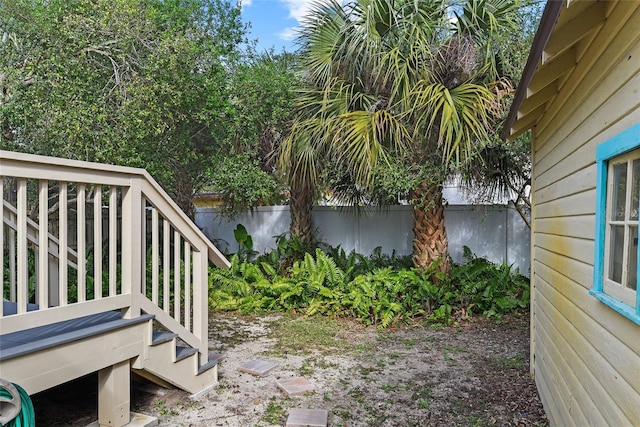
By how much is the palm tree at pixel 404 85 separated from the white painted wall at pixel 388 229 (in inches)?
82.9

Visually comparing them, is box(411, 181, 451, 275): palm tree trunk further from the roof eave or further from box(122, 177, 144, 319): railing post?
box(122, 177, 144, 319): railing post

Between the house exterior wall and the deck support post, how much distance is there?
2804mm

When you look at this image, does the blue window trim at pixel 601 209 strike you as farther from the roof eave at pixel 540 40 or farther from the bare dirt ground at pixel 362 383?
the bare dirt ground at pixel 362 383

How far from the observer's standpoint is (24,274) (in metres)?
2.29

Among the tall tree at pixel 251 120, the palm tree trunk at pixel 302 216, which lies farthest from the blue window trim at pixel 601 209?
the palm tree trunk at pixel 302 216

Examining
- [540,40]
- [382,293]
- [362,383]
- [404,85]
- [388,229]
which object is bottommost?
[362,383]

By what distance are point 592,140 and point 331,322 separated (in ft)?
15.3

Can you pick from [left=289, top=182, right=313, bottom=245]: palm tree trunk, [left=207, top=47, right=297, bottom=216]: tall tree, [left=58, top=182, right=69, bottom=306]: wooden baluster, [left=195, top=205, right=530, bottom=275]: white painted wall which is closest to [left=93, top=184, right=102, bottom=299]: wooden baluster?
[left=58, top=182, right=69, bottom=306]: wooden baluster

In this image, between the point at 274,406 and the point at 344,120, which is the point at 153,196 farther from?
the point at 344,120

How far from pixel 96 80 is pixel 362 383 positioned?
5.05 m

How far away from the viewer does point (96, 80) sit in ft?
18.8

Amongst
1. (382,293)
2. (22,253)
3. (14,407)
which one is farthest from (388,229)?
(14,407)

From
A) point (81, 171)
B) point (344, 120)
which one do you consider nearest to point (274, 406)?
point (81, 171)

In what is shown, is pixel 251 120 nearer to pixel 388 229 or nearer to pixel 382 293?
pixel 382 293
